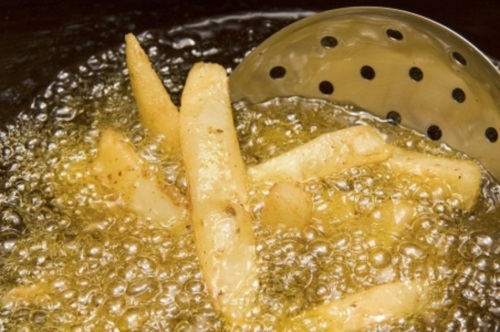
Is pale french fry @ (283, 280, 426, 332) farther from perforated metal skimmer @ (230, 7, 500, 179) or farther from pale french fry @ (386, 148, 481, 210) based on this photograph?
perforated metal skimmer @ (230, 7, 500, 179)

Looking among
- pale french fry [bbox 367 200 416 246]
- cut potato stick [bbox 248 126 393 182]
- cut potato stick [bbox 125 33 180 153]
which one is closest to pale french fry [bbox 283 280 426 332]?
pale french fry [bbox 367 200 416 246]

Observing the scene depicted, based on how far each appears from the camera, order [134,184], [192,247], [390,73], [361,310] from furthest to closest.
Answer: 1. [390,73]
2. [192,247]
3. [134,184]
4. [361,310]

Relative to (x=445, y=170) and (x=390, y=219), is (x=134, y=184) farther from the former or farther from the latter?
(x=445, y=170)

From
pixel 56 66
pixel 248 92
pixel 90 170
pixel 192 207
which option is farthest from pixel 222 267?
pixel 56 66

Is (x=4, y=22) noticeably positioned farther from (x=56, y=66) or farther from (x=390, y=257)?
(x=390, y=257)

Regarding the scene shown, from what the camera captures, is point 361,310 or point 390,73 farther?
point 390,73

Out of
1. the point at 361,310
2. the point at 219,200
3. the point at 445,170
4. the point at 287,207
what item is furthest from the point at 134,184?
the point at 445,170

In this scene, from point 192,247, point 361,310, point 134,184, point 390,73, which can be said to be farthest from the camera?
point 390,73
